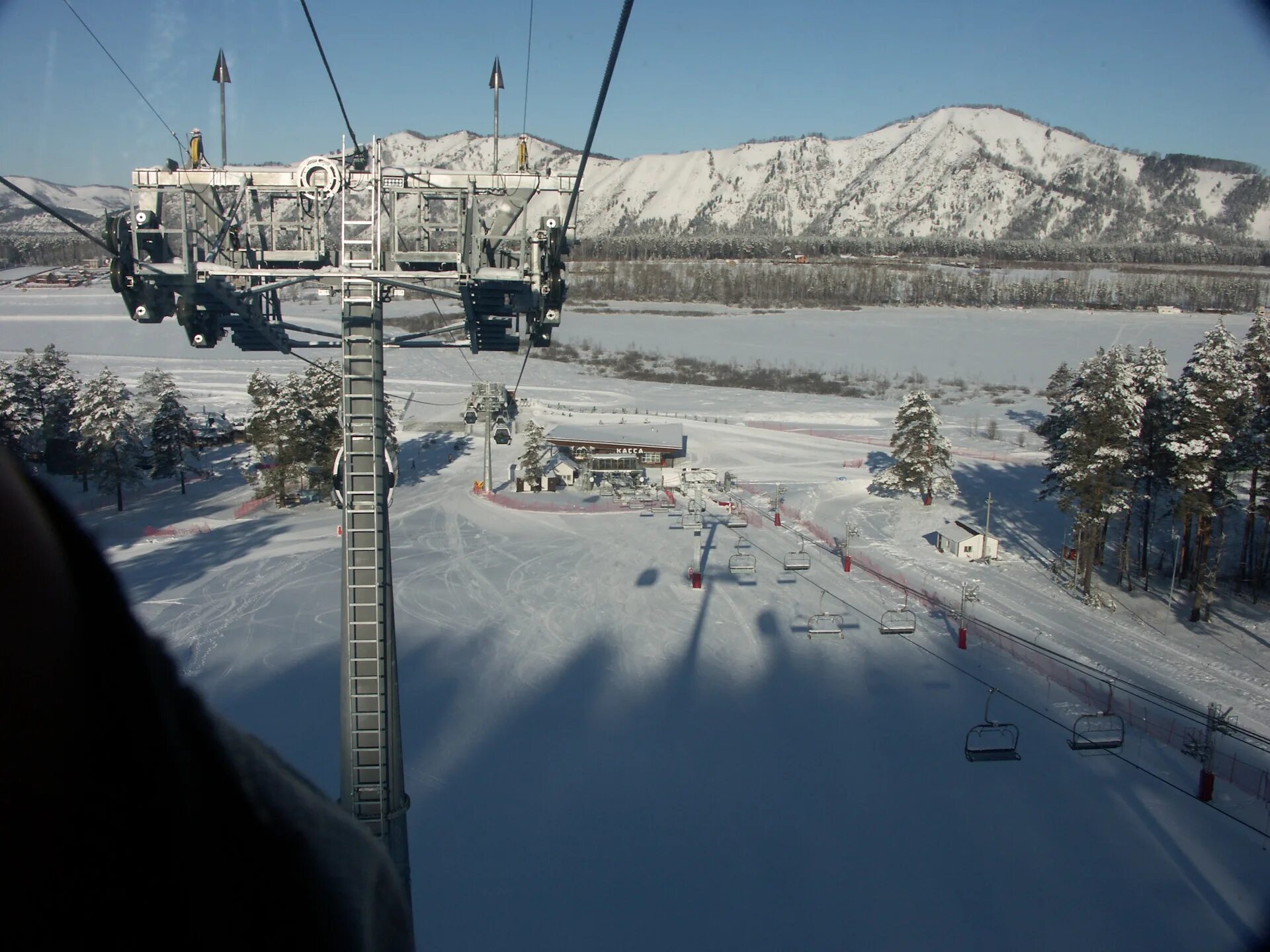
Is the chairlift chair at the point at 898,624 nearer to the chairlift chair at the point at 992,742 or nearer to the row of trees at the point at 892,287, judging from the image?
the chairlift chair at the point at 992,742

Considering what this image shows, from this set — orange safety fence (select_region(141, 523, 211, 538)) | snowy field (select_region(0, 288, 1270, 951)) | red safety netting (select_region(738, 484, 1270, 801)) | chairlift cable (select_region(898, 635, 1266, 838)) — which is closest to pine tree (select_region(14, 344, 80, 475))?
snowy field (select_region(0, 288, 1270, 951))

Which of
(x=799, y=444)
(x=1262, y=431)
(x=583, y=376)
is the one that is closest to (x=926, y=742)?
(x=1262, y=431)

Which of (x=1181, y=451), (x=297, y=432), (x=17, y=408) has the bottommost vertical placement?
(x=297, y=432)

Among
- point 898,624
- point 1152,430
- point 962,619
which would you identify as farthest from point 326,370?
point 1152,430

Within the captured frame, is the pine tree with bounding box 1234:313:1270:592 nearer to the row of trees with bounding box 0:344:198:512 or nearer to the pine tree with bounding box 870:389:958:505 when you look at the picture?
the pine tree with bounding box 870:389:958:505

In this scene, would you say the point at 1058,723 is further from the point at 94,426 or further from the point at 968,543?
the point at 94,426

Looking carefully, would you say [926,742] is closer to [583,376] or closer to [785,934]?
[785,934]

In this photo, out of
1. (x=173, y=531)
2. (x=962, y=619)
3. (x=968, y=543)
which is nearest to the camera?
(x=962, y=619)
